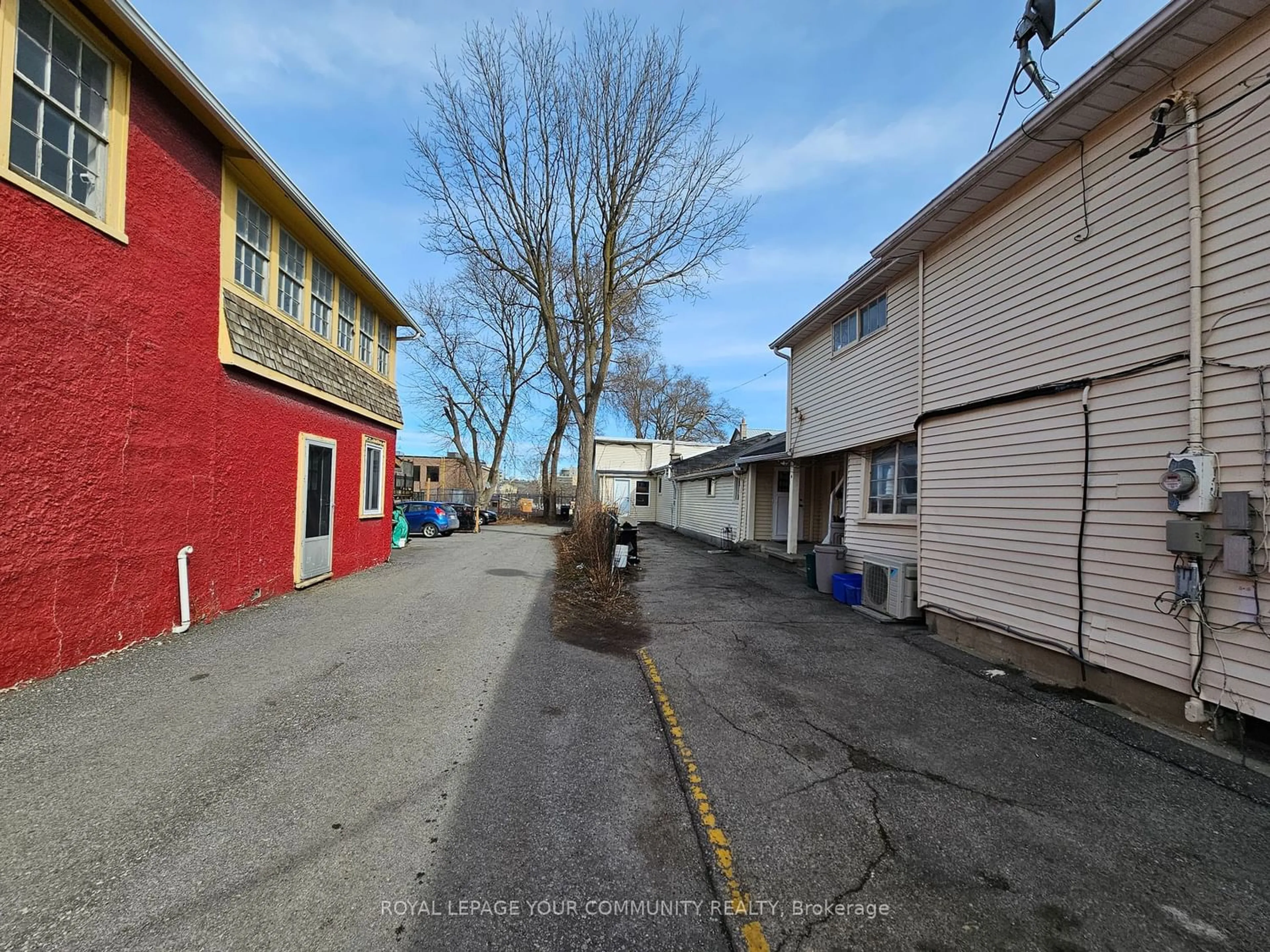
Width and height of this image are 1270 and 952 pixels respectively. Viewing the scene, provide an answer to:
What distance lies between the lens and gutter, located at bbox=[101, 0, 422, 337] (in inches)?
178

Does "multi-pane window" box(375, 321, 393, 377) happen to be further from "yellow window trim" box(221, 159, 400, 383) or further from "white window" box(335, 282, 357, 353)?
"white window" box(335, 282, 357, 353)

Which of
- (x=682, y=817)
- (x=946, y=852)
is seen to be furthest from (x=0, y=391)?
(x=946, y=852)

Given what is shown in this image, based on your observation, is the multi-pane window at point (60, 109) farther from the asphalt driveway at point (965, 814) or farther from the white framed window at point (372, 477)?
the asphalt driveway at point (965, 814)

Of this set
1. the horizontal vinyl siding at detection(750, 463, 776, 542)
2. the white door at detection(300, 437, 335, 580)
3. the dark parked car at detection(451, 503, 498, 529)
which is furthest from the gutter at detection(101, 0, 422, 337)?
the dark parked car at detection(451, 503, 498, 529)

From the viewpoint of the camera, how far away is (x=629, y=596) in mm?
8992

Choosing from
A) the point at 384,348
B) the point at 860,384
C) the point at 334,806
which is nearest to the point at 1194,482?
the point at 334,806

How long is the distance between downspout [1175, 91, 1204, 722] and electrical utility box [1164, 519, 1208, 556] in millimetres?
315

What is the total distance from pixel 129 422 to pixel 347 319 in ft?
19.0

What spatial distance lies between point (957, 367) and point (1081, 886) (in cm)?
558

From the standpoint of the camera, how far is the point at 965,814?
2896 millimetres

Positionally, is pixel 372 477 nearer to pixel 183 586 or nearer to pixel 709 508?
pixel 183 586

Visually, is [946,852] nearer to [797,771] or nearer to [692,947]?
[797,771]

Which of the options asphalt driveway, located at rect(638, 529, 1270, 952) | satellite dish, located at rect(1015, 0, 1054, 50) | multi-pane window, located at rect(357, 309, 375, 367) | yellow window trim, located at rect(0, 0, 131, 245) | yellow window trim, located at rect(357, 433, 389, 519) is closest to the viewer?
asphalt driveway, located at rect(638, 529, 1270, 952)

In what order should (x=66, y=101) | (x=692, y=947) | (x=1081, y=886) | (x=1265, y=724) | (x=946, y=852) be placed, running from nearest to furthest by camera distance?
(x=692, y=947), (x=1081, y=886), (x=946, y=852), (x=1265, y=724), (x=66, y=101)
